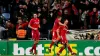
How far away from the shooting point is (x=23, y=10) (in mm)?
18484

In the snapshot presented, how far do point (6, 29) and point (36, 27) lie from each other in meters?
1.69

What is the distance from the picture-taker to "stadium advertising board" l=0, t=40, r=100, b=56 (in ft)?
56.9

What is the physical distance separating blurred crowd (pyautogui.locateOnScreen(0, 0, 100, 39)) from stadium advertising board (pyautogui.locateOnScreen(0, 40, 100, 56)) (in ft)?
1.40

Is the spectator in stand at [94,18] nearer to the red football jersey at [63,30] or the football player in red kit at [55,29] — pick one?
the red football jersey at [63,30]

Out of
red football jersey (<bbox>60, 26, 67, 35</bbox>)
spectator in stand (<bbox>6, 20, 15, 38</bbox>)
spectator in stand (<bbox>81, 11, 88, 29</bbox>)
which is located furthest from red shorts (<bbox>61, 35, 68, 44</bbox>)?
spectator in stand (<bbox>6, 20, 15, 38</bbox>)

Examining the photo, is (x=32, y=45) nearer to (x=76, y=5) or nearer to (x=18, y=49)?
(x=18, y=49)

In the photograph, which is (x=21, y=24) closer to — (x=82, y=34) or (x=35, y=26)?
(x=35, y=26)

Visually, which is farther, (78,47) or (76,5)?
(76,5)

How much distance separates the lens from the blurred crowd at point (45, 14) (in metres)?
17.8

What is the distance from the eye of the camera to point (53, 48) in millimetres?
17547

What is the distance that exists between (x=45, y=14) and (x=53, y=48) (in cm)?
183

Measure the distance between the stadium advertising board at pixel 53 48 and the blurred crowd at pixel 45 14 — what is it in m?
0.43

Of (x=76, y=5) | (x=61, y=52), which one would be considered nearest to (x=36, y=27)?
(x=61, y=52)

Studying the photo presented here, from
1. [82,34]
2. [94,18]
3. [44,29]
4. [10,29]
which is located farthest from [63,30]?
[10,29]
